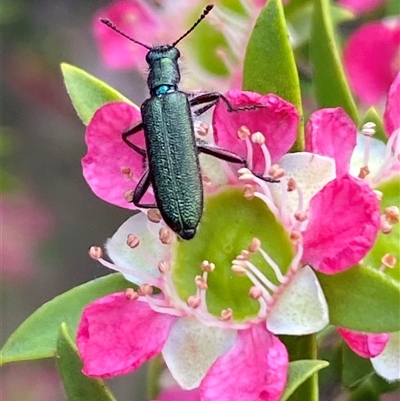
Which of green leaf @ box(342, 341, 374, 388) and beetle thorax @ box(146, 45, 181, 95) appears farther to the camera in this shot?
beetle thorax @ box(146, 45, 181, 95)

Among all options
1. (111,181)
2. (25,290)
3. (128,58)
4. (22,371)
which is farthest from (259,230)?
(25,290)

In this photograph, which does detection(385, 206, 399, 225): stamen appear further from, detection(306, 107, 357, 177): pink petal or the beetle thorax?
the beetle thorax

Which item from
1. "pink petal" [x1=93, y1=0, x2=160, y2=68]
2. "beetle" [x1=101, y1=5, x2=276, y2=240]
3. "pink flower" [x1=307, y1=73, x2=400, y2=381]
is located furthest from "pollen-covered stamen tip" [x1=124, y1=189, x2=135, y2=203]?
"pink petal" [x1=93, y1=0, x2=160, y2=68]

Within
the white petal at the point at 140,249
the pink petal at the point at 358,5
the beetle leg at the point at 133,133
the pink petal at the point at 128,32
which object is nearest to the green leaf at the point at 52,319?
the white petal at the point at 140,249

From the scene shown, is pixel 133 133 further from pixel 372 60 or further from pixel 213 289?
pixel 372 60

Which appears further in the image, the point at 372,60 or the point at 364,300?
the point at 372,60

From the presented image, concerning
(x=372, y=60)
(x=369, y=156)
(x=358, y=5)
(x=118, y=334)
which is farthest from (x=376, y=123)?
(x=358, y=5)
